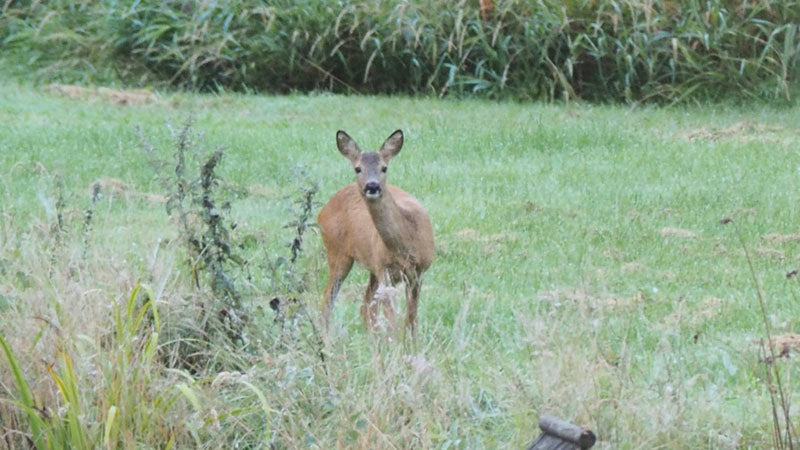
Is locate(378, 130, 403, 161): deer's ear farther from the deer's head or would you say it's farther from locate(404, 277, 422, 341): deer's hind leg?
locate(404, 277, 422, 341): deer's hind leg

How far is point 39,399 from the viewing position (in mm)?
5301

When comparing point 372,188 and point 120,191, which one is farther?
point 120,191

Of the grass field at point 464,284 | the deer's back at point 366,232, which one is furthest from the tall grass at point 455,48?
the deer's back at point 366,232

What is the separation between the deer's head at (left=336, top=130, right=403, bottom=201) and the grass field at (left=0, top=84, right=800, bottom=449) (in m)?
0.45

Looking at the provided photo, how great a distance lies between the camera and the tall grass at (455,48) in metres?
13.8

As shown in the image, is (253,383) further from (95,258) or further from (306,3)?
(306,3)

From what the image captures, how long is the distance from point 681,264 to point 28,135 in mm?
6028

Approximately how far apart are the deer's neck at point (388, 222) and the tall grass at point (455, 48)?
7.09 meters

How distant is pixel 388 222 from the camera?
667cm

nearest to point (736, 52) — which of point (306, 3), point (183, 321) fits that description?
point (306, 3)

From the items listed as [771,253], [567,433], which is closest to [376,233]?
[771,253]

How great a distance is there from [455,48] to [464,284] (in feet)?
26.9

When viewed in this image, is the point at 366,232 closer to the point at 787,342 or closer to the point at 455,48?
the point at 787,342

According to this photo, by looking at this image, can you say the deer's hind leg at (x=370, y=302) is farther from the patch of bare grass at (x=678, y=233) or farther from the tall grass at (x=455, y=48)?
the tall grass at (x=455, y=48)
